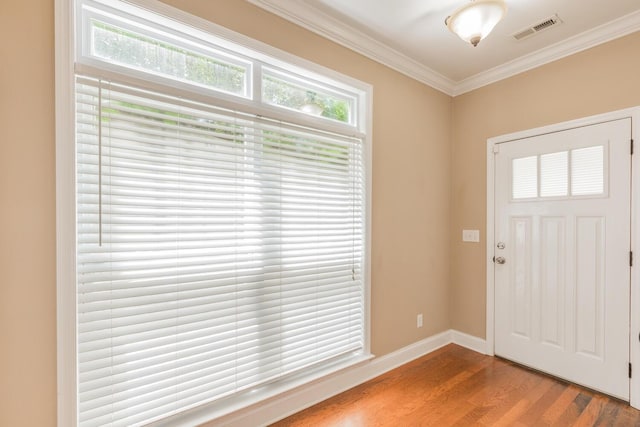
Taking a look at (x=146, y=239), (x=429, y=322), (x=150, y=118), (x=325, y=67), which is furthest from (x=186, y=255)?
(x=429, y=322)

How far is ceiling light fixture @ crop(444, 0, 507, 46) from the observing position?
1646 millimetres

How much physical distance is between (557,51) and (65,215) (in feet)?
11.7

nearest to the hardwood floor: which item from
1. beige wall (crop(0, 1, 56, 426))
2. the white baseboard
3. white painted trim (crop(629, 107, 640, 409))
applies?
the white baseboard

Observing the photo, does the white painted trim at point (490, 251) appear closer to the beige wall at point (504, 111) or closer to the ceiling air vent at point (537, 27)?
the beige wall at point (504, 111)

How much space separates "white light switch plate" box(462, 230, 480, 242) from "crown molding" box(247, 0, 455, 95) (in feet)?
4.97

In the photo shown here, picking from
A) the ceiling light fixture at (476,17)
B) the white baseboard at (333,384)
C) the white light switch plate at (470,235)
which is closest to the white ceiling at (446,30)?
the ceiling light fixture at (476,17)

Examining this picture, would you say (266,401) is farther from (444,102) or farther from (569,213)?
(444,102)

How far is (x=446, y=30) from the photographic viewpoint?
2.28m

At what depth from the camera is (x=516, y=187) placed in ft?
8.96

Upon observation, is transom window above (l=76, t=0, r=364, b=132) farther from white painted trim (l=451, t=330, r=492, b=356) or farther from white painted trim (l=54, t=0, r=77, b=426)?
white painted trim (l=451, t=330, r=492, b=356)

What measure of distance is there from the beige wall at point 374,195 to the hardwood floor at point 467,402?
376mm

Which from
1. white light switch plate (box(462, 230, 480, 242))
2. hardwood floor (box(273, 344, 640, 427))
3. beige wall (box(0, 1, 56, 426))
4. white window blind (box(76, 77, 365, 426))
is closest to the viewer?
beige wall (box(0, 1, 56, 426))

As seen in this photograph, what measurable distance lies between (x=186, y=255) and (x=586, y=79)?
3.19 metres

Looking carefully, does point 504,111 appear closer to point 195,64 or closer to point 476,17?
point 476,17
